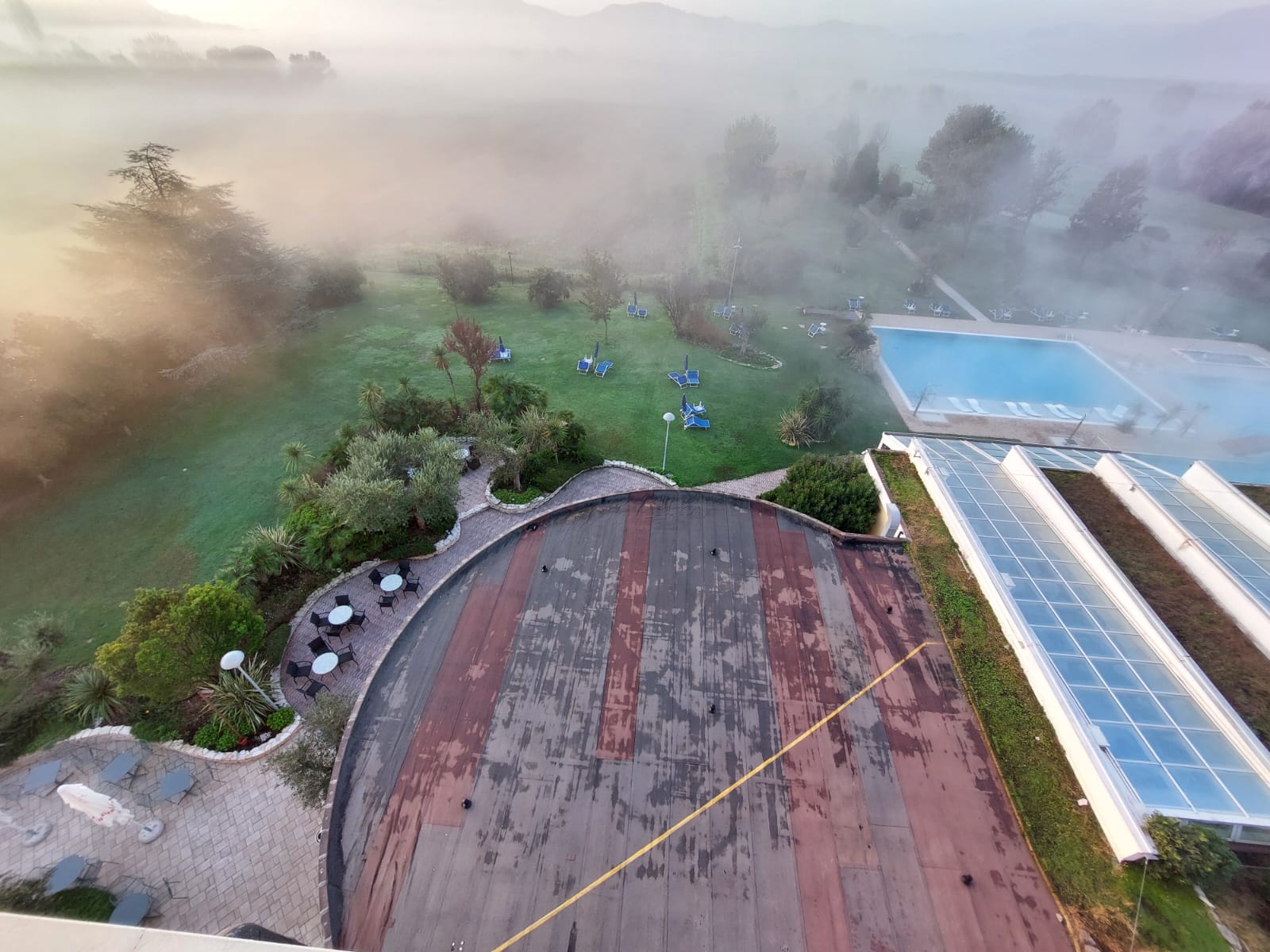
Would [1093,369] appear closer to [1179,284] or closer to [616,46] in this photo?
[1179,284]

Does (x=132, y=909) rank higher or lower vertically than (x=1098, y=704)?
lower

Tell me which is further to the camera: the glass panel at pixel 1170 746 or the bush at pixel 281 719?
the bush at pixel 281 719

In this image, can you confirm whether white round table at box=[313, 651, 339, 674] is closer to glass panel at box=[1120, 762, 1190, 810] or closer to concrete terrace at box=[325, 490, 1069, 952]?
concrete terrace at box=[325, 490, 1069, 952]

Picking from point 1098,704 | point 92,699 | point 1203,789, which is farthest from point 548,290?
point 1203,789

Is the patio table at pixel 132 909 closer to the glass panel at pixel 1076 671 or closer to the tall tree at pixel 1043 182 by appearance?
the glass panel at pixel 1076 671

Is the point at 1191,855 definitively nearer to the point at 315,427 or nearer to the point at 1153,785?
the point at 1153,785

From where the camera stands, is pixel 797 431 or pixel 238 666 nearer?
pixel 238 666

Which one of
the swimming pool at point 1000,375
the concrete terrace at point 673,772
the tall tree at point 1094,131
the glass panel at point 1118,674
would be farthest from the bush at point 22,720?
the tall tree at point 1094,131
